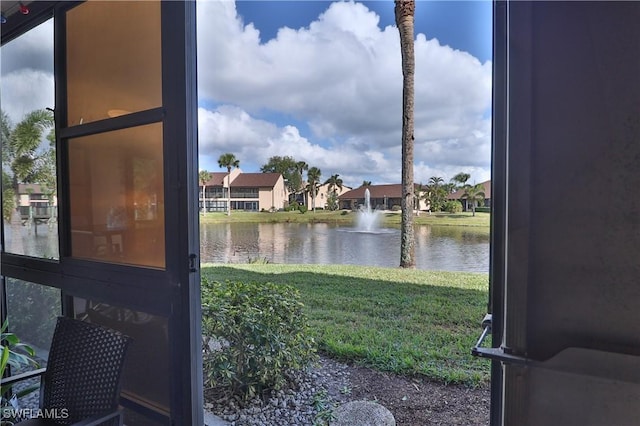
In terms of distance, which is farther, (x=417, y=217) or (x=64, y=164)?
(x=417, y=217)

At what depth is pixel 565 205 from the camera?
0.75m

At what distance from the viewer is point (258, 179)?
21.7 feet

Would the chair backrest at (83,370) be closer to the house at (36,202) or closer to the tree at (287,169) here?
the house at (36,202)

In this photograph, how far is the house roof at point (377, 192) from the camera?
5.66m

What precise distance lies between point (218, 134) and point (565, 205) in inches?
231

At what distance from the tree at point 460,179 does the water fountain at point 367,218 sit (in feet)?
6.92

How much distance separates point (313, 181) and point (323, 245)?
1.20 metres

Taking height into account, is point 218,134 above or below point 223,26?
below

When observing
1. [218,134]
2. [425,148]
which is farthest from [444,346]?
[218,134]

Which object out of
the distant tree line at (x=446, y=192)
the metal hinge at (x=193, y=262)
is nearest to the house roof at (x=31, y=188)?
the metal hinge at (x=193, y=262)

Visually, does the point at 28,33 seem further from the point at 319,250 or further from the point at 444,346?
the point at 319,250

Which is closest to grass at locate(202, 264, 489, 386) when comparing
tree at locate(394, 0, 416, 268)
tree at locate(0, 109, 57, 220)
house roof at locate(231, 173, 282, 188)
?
tree at locate(394, 0, 416, 268)

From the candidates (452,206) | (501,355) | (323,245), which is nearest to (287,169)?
(323,245)

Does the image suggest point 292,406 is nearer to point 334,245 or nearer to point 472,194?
point 472,194
